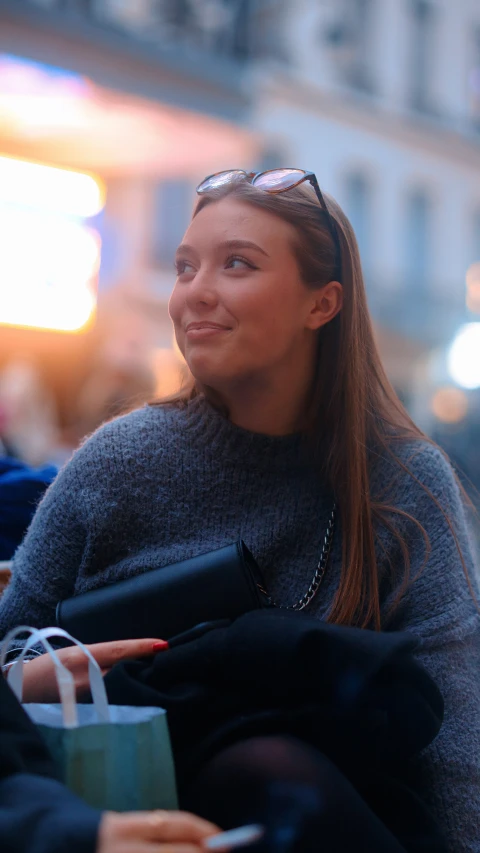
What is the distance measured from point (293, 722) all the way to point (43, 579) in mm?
644

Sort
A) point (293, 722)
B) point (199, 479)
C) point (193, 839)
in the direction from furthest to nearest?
point (199, 479) < point (293, 722) < point (193, 839)

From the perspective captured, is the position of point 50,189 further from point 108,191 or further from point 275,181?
point 275,181

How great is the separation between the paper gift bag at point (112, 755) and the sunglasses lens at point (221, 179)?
1096 millimetres

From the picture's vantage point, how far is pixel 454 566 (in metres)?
1.84

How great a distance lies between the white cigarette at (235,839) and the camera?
1064mm

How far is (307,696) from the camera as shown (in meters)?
1.41

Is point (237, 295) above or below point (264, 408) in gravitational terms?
above

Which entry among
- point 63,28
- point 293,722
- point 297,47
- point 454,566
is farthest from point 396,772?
point 297,47

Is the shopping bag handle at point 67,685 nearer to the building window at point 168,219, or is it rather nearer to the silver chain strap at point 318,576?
the silver chain strap at point 318,576

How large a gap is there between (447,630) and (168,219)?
1437cm

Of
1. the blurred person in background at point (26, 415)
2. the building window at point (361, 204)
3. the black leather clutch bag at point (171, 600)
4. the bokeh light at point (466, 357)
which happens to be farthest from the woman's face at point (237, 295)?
the building window at point (361, 204)

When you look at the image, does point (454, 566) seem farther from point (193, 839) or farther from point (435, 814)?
point (193, 839)

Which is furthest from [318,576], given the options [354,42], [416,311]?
[354,42]

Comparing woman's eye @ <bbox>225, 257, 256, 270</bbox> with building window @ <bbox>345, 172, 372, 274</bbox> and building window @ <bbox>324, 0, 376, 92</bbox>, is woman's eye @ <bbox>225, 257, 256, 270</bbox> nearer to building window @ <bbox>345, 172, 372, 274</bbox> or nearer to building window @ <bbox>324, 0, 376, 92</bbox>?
building window @ <bbox>345, 172, 372, 274</bbox>
